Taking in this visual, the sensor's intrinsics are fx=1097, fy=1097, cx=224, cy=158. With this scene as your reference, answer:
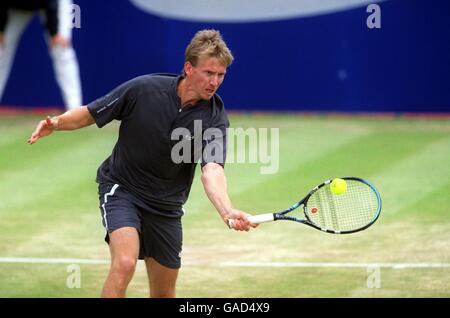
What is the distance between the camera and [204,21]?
1584 centimetres

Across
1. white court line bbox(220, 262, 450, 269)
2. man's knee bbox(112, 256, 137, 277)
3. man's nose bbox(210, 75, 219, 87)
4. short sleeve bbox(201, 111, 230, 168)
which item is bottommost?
white court line bbox(220, 262, 450, 269)

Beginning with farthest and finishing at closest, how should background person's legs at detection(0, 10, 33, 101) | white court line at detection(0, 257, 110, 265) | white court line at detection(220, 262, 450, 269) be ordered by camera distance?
background person's legs at detection(0, 10, 33, 101), white court line at detection(0, 257, 110, 265), white court line at detection(220, 262, 450, 269)

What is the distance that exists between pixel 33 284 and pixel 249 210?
309 centimetres

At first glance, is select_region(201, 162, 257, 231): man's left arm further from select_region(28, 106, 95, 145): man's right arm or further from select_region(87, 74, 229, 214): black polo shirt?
Answer: select_region(28, 106, 95, 145): man's right arm

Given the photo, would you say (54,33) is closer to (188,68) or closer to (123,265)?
(188,68)

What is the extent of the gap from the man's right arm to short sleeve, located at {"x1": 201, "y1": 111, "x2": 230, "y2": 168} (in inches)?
31.9

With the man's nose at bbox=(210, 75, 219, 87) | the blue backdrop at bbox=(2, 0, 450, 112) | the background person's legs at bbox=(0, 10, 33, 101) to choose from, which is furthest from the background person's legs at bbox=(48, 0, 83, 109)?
the man's nose at bbox=(210, 75, 219, 87)

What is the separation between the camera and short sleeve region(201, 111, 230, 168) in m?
7.12

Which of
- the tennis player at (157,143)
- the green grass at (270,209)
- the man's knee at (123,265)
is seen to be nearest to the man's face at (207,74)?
the tennis player at (157,143)

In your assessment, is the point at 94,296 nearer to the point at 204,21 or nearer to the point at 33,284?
the point at 33,284

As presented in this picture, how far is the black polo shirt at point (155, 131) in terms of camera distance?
7219 millimetres

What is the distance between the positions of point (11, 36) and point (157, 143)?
9.20 metres

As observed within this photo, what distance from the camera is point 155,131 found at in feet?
23.7
